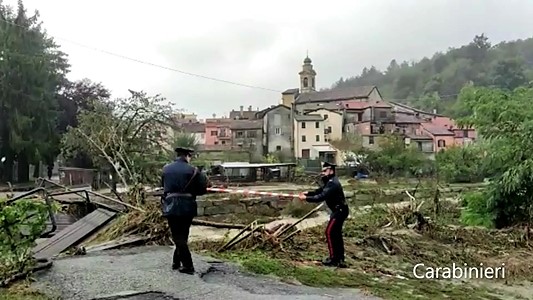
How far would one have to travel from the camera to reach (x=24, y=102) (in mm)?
38375

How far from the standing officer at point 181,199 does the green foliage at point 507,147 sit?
9.46 metres

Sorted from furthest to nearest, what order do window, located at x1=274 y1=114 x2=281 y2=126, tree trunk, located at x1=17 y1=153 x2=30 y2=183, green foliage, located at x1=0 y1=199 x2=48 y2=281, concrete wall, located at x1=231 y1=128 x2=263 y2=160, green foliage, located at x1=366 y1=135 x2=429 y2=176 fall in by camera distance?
window, located at x1=274 y1=114 x2=281 y2=126
concrete wall, located at x1=231 y1=128 x2=263 y2=160
green foliage, located at x1=366 y1=135 x2=429 y2=176
tree trunk, located at x1=17 y1=153 x2=30 y2=183
green foliage, located at x1=0 y1=199 x2=48 y2=281

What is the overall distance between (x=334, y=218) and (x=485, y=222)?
8.37 m

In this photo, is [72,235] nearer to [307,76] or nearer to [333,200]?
[333,200]

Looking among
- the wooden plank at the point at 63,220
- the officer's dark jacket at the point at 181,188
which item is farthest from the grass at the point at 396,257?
the wooden plank at the point at 63,220

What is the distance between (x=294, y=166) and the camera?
4056 centimetres

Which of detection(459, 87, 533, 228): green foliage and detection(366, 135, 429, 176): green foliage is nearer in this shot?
detection(459, 87, 533, 228): green foliage

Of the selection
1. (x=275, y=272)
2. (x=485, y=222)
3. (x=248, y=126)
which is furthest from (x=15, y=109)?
(x=275, y=272)

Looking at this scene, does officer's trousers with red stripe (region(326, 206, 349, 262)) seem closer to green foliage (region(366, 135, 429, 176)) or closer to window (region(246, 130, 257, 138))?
green foliage (region(366, 135, 429, 176))

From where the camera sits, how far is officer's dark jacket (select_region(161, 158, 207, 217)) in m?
7.00

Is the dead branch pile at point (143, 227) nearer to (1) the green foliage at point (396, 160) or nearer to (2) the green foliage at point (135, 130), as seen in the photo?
(2) the green foliage at point (135, 130)

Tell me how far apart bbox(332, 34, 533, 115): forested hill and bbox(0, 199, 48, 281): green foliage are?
79079mm

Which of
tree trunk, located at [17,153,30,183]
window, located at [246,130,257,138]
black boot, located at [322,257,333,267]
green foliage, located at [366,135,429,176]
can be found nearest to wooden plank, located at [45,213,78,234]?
black boot, located at [322,257,333,267]

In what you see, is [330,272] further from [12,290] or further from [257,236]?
[12,290]
